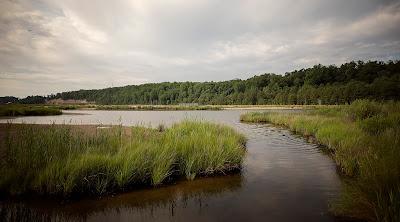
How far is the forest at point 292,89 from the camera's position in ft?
281

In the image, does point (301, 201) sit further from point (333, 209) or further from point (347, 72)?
point (347, 72)

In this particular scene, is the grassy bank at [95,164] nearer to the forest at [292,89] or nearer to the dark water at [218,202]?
the dark water at [218,202]

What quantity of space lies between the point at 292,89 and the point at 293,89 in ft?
1.53

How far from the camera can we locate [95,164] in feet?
23.9

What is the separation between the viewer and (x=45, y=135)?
877 cm

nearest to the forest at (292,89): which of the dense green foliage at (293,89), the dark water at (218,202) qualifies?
the dense green foliage at (293,89)

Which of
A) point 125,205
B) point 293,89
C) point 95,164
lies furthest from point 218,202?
point 293,89

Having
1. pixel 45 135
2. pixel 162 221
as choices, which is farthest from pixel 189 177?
pixel 45 135

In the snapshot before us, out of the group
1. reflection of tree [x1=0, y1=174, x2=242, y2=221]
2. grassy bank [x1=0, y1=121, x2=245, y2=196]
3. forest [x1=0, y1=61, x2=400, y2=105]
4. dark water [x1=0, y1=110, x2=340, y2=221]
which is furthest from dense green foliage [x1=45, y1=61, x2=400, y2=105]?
reflection of tree [x1=0, y1=174, x2=242, y2=221]

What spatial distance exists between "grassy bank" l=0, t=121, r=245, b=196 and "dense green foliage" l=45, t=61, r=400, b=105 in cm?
8107

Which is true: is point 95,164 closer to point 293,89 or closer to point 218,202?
point 218,202

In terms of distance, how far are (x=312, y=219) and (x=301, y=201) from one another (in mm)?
1145

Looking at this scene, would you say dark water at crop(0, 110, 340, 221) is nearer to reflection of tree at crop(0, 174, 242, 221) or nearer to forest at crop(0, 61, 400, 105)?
reflection of tree at crop(0, 174, 242, 221)

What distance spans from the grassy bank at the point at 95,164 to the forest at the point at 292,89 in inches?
1925
